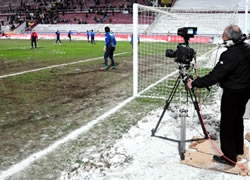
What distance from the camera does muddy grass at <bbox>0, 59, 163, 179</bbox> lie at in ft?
14.0

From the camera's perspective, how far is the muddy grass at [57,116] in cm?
427

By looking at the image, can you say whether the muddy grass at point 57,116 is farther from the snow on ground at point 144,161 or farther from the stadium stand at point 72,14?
the stadium stand at point 72,14

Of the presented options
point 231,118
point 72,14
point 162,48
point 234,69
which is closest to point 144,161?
point 231,118

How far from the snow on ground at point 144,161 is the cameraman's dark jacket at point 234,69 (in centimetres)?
110

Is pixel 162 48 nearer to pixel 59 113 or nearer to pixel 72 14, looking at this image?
pixel 59 113

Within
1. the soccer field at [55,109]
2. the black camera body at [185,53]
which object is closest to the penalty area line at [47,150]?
the soccer field at [55,109]

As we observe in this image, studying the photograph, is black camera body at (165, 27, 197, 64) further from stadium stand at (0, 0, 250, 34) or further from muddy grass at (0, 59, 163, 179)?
stadium stand at (0, 0, 250, 34)

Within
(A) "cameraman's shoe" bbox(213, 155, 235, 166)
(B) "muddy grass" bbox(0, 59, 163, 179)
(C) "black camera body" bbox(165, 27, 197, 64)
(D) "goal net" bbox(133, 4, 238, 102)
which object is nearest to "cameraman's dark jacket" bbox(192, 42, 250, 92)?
(C) "black camera body" bbox(165, 27, 197, 64)

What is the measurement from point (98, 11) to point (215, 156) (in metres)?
48.4

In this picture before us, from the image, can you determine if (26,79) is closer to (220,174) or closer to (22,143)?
(22,143)

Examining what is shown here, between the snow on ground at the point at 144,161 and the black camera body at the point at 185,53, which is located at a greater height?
the black camera body at the point at 185,53

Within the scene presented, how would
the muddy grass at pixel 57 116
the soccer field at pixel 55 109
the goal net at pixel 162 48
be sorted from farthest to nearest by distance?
1. the goal net at pixel 162 48
2. the soccer field at pixel 55 109
3. the muddy grass at pixel 57 116

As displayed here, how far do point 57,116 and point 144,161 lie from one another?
2.79 m

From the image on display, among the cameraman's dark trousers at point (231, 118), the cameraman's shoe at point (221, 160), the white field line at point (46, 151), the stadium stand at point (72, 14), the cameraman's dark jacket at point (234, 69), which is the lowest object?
the white field line at point (46, 151)
